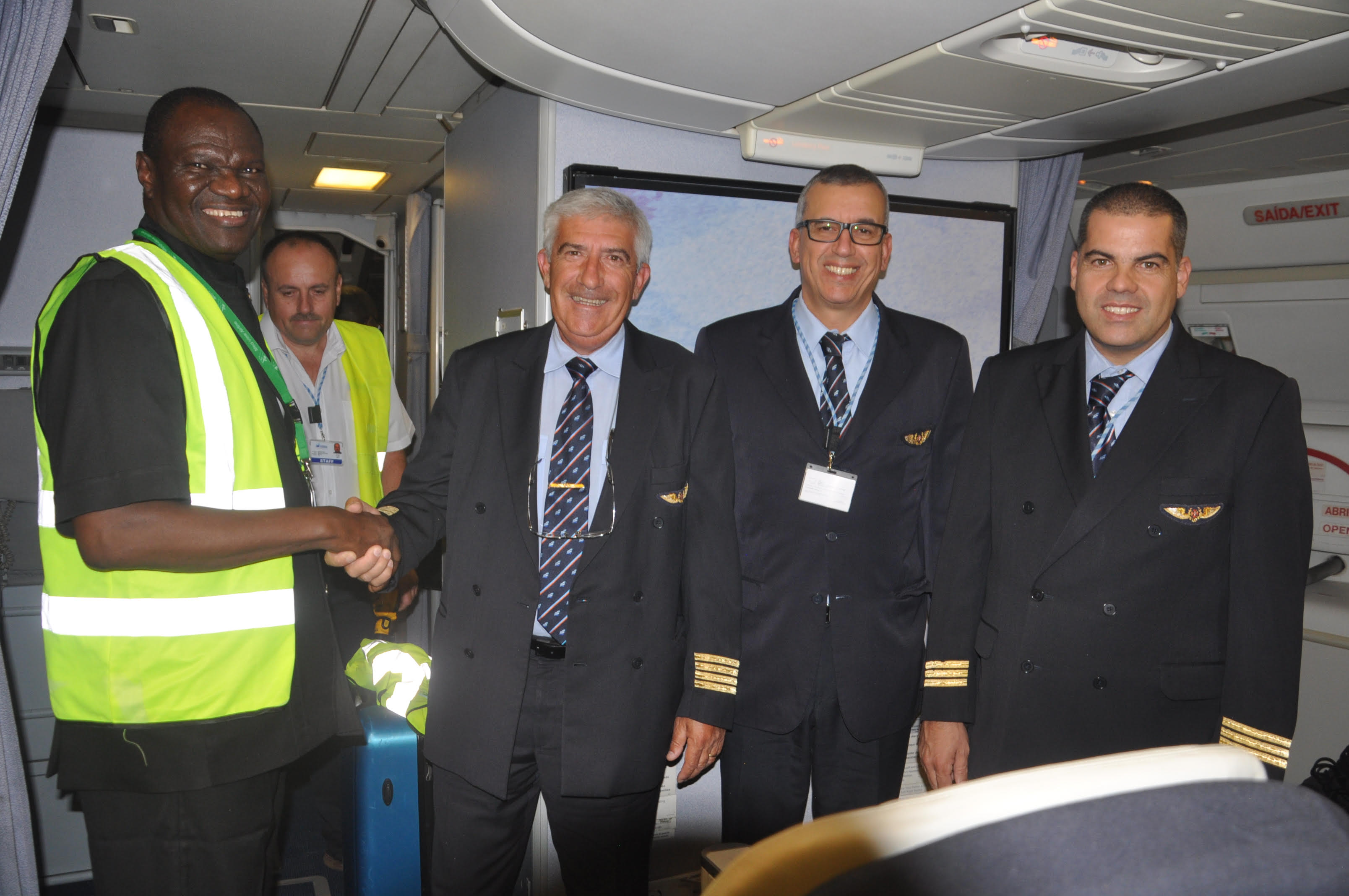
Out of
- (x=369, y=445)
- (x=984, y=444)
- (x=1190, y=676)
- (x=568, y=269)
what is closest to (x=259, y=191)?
(x=568, y=269)

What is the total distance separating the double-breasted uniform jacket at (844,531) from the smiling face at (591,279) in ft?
1.44

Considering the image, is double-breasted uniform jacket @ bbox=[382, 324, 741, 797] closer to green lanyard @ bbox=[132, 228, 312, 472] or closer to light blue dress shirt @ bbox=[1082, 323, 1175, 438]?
green lanyard @ bbox=[132, 228, 312, 472]

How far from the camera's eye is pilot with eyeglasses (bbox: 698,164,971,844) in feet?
8.40

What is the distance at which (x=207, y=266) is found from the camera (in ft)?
6.55

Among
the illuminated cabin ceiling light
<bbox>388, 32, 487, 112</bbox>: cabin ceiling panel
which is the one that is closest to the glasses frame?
<bbox>388, 32, 487, 112</bbox>: cabin ceiling panel

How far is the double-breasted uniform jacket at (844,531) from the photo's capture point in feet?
8.38

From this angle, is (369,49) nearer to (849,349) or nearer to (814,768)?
(849,349)

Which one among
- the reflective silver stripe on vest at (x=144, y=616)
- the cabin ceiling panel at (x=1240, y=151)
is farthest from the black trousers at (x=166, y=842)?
the cabin ceiling panel at (x=1240, y=151)

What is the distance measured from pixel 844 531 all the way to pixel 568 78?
1.59m

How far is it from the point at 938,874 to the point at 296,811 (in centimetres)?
464

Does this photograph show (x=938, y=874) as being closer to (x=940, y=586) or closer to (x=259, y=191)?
(x=940, y=586)

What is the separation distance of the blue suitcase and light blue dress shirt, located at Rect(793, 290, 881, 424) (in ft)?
6.02

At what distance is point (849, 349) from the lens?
8.98 feet

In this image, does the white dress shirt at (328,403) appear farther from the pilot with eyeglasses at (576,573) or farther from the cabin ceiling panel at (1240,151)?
the cabin ceiling panel at (1240,151)
